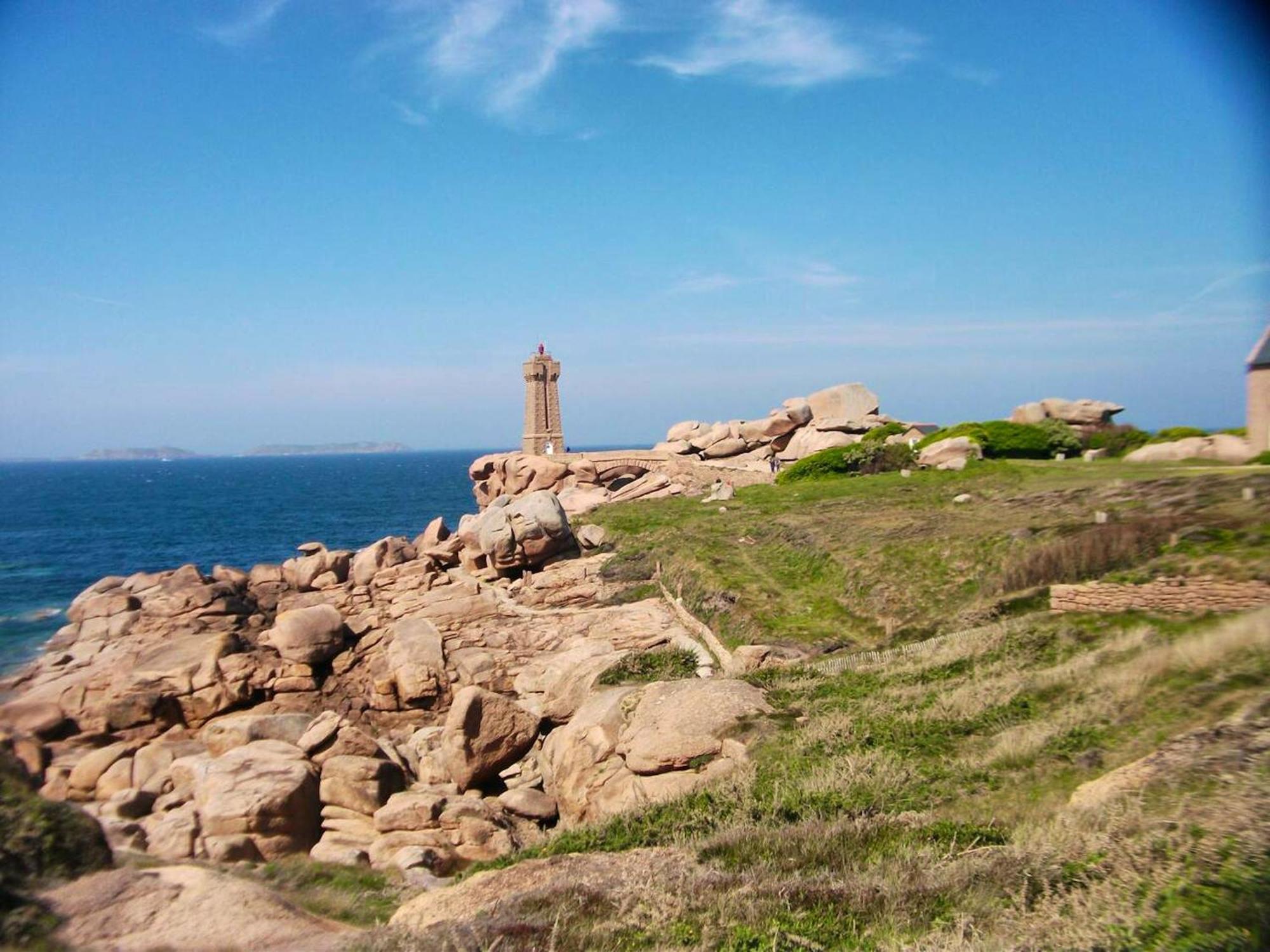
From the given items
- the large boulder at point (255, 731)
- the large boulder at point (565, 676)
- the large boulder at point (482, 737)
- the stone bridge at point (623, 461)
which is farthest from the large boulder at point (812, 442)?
Result: the large boulder at point (255, 731)

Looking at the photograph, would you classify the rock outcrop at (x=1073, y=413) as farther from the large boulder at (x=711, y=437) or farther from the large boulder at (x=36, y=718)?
the large boulder at (x=36, y=718)

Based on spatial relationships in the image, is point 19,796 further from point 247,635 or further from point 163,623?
point 163,623

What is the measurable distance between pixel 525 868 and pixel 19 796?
14.8ft

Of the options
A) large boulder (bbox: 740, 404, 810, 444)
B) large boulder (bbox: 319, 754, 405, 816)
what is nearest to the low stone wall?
large boulder (bbox: 319, 754, 405, 816)

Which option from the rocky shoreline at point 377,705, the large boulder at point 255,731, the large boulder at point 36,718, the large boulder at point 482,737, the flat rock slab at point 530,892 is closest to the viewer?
the flat rock slab at point 530,892

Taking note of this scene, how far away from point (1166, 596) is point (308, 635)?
73.5 feet

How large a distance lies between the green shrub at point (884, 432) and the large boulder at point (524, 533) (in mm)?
16146

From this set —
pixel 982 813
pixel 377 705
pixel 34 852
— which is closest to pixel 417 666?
pixel 377 705

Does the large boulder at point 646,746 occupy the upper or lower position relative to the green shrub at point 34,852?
lower

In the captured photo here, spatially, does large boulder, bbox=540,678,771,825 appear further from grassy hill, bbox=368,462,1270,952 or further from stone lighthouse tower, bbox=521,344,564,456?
stone lighthouse tower, bbox=521,344,564,456

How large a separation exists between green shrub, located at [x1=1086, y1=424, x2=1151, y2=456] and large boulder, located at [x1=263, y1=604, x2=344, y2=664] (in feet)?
96.3

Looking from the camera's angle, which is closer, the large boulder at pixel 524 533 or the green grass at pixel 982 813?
the green grass at pixel 982 813

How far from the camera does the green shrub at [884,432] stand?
4019 centimetres

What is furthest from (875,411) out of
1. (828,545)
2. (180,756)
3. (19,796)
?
(19,796)
